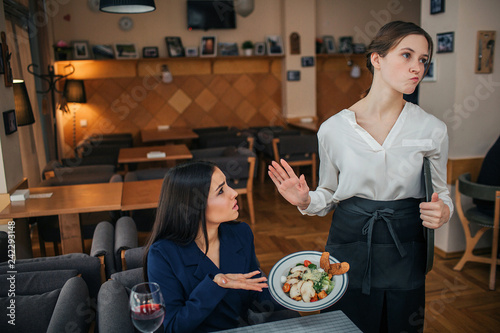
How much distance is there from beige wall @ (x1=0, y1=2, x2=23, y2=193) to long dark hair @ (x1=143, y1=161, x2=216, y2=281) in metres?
2.15

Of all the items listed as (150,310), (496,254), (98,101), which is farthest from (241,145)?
(150,310)

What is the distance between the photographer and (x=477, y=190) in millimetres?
3510

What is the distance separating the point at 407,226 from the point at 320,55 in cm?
745

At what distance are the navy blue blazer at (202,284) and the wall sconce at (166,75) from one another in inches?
263

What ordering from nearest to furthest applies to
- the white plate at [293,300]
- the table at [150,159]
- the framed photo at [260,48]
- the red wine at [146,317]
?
the red wine at [146,317] < the white plate at [293,300] < the table at [150,159] < the framed photo at [260,48]

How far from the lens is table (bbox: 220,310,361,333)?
4.87ft

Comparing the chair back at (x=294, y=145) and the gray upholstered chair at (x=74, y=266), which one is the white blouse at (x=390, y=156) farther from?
the chair back at (x=294, y=145)

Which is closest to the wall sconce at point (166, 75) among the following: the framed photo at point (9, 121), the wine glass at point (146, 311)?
the framed photo at point (9, 121)

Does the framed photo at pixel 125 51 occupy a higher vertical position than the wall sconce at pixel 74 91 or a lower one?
higher

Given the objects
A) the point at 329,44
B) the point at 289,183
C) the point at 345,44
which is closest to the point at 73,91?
the point at 329,44

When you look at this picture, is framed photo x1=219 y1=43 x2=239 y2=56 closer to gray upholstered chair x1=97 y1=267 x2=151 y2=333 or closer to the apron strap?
gray upholstered chair x1=97 y1=267 x2=151 y2=333

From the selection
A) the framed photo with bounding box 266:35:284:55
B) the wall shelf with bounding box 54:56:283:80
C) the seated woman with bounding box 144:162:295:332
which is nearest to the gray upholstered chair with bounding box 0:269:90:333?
the seated woman with bounding box 144:162:295:332

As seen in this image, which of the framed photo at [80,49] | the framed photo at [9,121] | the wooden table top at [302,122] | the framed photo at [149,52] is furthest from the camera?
the wooden table top at [302,122]

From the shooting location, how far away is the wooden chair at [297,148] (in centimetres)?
639
